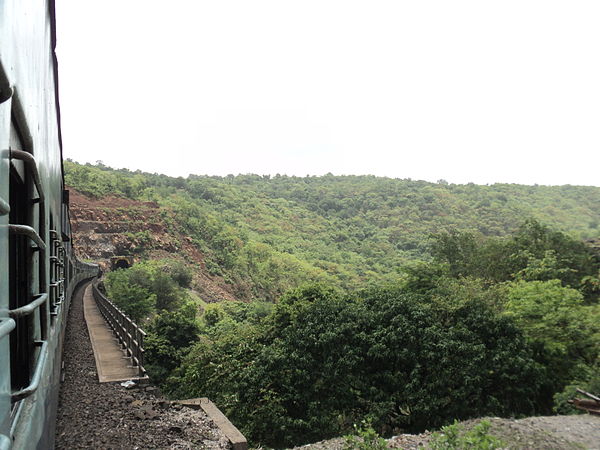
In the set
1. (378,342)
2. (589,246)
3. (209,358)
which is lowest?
(209,358)

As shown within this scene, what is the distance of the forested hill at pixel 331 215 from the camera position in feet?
212

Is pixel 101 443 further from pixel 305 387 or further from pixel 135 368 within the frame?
pixel 305 387

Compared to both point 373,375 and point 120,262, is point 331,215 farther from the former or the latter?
point 373,375

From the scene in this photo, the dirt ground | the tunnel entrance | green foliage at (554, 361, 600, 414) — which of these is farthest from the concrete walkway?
the tunnel entrance

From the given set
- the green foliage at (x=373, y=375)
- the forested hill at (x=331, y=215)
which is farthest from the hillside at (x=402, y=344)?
the forested hill at (x=331, y=215)

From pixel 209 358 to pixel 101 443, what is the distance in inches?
398

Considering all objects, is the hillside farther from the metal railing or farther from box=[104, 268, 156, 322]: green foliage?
the metal railing

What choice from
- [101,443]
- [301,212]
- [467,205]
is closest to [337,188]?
[301,212]

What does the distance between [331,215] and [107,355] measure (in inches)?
4200

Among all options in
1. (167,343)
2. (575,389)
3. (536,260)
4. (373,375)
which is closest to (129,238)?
(167,343)

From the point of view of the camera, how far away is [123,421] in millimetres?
7172

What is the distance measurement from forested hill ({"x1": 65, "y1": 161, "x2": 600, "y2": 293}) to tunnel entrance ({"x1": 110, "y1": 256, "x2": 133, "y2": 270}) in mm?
10394

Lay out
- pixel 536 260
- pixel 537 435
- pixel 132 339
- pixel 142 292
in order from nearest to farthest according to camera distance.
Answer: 1. pixel 132 339
2. pixel 537 435
3. pixel 536 260
4. pixel 142 292

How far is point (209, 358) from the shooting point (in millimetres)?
16297
